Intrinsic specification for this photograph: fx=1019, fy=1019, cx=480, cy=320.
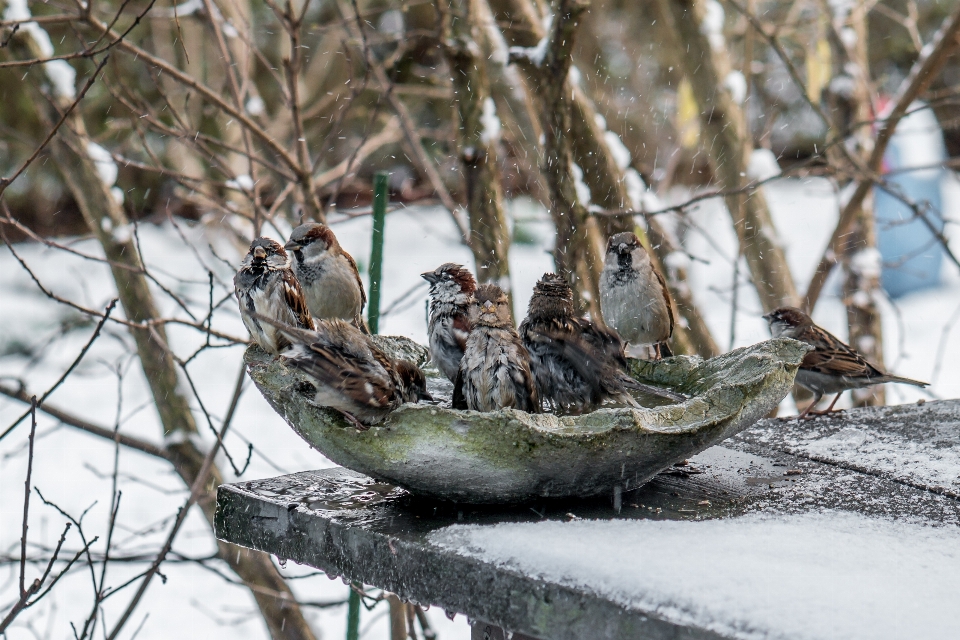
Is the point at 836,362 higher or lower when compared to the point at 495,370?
higher

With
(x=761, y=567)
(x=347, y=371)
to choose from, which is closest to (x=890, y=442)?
(x=761, y=567)

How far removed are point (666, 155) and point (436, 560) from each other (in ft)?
24.9

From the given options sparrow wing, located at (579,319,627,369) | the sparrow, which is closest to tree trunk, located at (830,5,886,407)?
sparrow wing, located at (579,319,627,369)

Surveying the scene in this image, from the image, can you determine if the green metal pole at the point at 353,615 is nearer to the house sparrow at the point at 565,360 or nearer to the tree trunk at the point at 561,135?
the house sparrow at the point at 565,360

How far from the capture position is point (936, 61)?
4.75 m

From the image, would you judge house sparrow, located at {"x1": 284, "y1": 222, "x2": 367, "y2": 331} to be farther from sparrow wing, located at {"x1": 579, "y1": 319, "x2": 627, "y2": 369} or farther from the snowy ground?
sparrow wing, located at {"x1": 579, "y1": 319, "x2": 627, "y2": 369}

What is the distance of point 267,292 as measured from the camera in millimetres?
3008

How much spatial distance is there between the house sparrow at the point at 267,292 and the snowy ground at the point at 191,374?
1.20 meters

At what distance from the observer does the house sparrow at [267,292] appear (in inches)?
117

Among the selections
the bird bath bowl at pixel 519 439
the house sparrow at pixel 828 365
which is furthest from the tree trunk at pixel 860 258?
the bird bath bowl at pixel 519 439

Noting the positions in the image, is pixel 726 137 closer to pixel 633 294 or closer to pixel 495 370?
pixel 633 294

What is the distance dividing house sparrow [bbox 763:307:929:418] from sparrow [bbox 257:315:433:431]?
213 cm

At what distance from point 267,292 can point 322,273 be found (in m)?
0.65

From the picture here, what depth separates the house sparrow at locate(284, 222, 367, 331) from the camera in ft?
12.0
